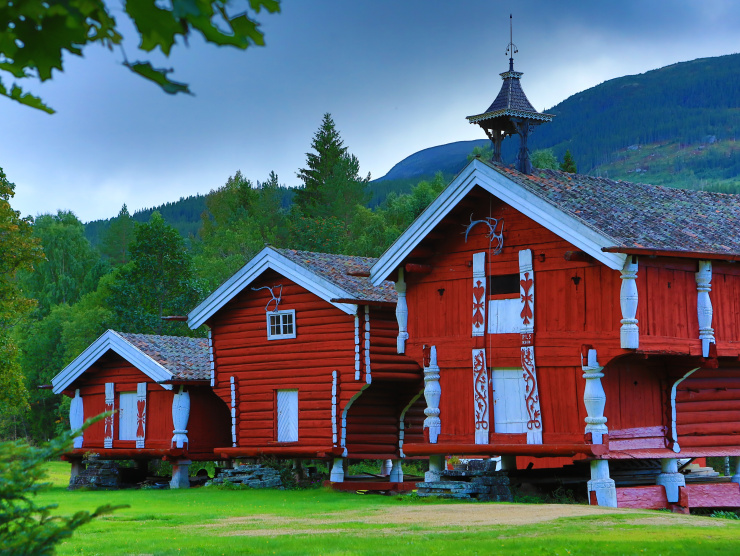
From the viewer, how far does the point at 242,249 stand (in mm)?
75812

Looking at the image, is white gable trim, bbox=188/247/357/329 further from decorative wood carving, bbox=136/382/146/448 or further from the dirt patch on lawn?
the dirt patch on lawn

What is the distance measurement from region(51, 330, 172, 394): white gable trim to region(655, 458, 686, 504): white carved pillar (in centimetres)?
1554

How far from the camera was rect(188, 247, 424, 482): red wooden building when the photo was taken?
28438 millimetres

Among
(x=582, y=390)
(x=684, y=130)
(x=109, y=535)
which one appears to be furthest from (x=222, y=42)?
(x=684, y=130)

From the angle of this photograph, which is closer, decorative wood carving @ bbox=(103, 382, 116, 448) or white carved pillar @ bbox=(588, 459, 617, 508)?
white carved pillar @ bbox=(588, 459, 617, 508)

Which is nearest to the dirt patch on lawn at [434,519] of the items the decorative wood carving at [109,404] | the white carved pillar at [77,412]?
the decorative wood carving at [109,404]

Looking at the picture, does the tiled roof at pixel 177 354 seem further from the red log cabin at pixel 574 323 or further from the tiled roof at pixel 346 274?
the red log cabin at pixel 574 323

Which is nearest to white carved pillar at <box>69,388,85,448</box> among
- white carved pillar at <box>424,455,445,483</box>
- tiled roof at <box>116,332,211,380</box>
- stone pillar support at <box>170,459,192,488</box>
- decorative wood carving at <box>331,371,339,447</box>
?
tiled roof at <box>116,332,211,380</box>

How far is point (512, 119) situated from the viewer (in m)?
26.2

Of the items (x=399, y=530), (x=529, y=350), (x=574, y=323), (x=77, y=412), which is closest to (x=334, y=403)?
(x=529, y=350)

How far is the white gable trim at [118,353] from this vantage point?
3216 cm

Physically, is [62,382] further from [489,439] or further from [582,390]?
[582,390]

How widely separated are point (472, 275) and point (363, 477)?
353 inches

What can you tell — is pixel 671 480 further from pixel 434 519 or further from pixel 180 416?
pixel 180 416
